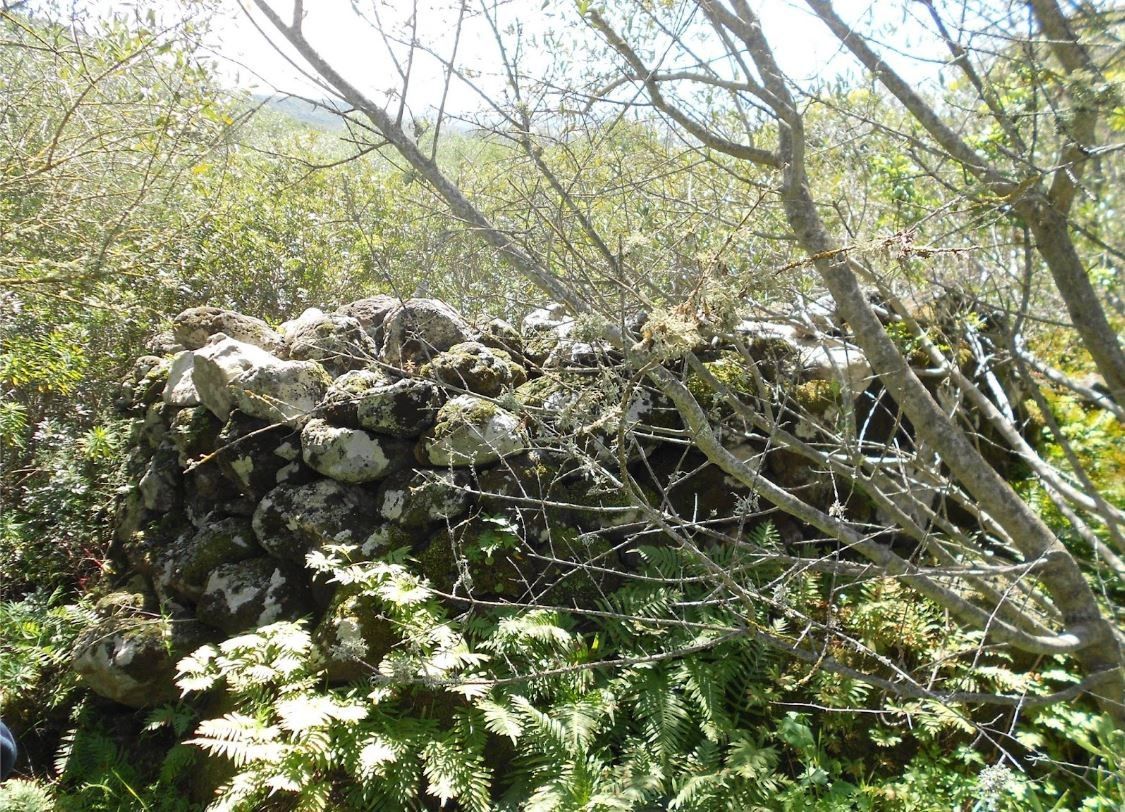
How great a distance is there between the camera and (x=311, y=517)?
14.8 ft

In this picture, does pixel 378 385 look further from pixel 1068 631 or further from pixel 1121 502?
pixel 1121 502

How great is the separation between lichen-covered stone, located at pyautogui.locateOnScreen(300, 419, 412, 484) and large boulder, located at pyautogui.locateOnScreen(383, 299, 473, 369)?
1.83 ft

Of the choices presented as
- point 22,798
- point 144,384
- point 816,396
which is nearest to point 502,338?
point 816,396

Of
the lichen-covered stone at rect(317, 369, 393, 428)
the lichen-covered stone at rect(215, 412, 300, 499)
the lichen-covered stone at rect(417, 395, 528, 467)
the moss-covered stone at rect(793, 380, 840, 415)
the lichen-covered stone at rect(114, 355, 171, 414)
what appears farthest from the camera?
the lichen-covered stone at rect(114, 355, 171, 414)

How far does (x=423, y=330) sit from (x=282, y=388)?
1.00 m

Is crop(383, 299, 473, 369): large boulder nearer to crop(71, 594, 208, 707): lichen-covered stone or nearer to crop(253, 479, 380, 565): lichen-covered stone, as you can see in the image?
crop(253, 479, 380, 565): lichen-covered stone

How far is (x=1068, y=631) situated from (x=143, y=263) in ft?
20.7

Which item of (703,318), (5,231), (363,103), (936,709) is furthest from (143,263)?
(936,709)

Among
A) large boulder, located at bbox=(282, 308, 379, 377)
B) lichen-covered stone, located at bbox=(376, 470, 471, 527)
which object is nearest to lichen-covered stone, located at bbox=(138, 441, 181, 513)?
large boulder, located at bbox=(282, 308, 379, 377)

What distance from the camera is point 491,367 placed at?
15.3 feet

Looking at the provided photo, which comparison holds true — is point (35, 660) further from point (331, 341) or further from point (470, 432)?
point (470, 432)

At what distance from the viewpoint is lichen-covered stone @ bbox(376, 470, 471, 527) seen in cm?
441

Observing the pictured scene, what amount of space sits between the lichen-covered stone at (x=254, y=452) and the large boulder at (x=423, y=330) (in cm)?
90

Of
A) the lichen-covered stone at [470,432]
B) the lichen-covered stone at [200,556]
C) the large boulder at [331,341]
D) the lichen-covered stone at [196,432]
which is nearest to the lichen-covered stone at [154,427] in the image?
the lichen-covered stone at [196,432]
